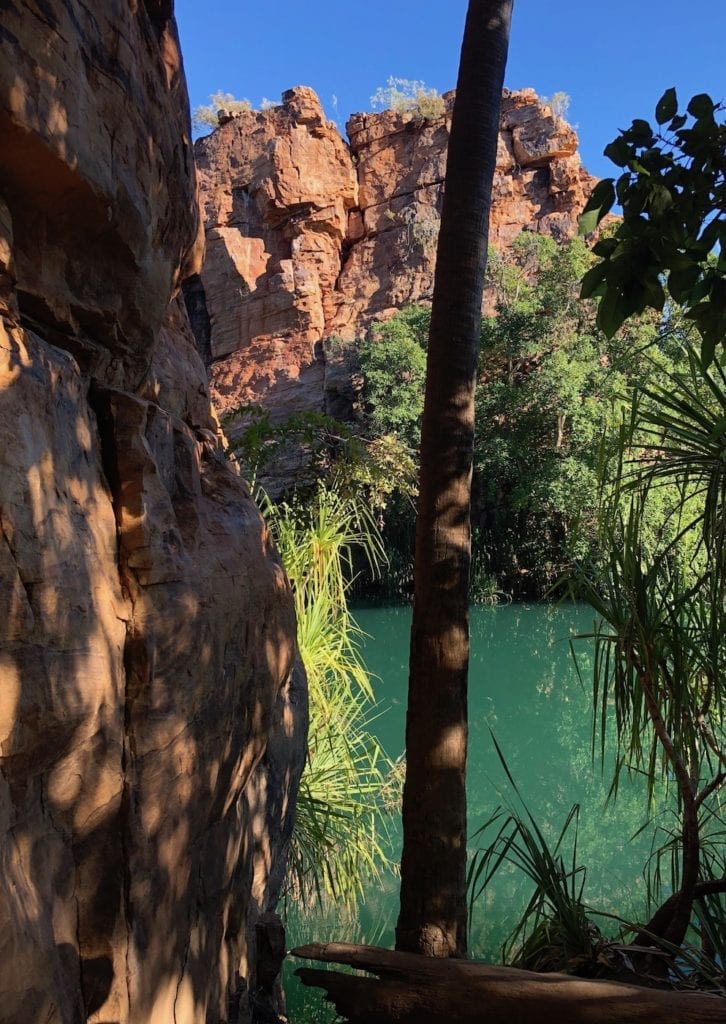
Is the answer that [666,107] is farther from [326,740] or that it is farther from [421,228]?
[421,228]

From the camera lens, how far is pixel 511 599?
16578 millimetres

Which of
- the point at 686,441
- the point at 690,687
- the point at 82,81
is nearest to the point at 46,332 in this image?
the point at 82,81

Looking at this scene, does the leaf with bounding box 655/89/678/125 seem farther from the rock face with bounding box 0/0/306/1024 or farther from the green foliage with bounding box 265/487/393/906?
the green foliage with bounding box 265/487/393/906

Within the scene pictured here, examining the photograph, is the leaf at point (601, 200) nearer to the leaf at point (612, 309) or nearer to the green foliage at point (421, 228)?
the leaf at point (612, 309)

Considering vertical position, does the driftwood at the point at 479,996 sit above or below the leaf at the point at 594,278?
below

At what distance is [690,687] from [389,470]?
4.68 metres

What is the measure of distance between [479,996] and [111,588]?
1192 mm

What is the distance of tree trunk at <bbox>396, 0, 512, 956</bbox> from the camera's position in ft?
7.77

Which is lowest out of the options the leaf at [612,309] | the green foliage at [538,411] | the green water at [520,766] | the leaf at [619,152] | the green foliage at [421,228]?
the green water at [520,766]

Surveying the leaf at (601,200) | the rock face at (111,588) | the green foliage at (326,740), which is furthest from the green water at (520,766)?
the leaf at (601,200)

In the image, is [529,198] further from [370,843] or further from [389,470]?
[370,843]

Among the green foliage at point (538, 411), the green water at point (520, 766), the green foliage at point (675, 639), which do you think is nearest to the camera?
the green foliage at point (675, 639)

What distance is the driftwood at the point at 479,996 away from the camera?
180 centimetres

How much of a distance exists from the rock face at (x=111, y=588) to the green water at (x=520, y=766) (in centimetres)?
172
